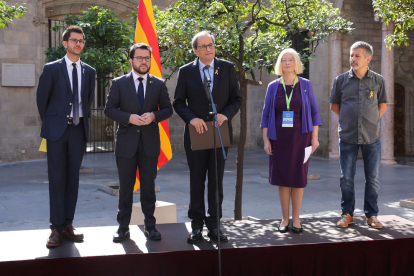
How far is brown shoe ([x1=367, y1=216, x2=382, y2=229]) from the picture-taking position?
457 centimetres

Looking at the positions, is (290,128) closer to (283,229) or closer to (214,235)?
(283,229)

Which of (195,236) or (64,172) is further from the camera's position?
(64,172)

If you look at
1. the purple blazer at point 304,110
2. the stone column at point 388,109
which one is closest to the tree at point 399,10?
the purple blazer at point 304,110

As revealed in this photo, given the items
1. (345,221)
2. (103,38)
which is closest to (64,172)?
(345,221)

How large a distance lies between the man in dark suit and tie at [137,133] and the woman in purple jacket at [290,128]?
1.02 m

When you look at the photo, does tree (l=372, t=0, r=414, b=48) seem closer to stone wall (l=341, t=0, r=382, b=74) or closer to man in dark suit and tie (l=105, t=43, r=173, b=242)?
man in dark suit and tie (l=105, t=43, r=173, b=242)

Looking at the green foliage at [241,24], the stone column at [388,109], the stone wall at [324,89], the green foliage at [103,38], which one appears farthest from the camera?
the stone wall at [324,89]

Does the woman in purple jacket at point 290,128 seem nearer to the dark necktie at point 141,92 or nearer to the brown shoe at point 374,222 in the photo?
the brown shoe at point 374,222

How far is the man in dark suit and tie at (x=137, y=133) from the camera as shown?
416 cm

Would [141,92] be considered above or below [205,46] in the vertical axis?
below

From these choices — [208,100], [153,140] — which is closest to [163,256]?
[153,140]

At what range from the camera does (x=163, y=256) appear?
3.78 metres

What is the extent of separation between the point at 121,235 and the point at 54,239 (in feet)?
1.78

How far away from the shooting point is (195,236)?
4.06 metres
